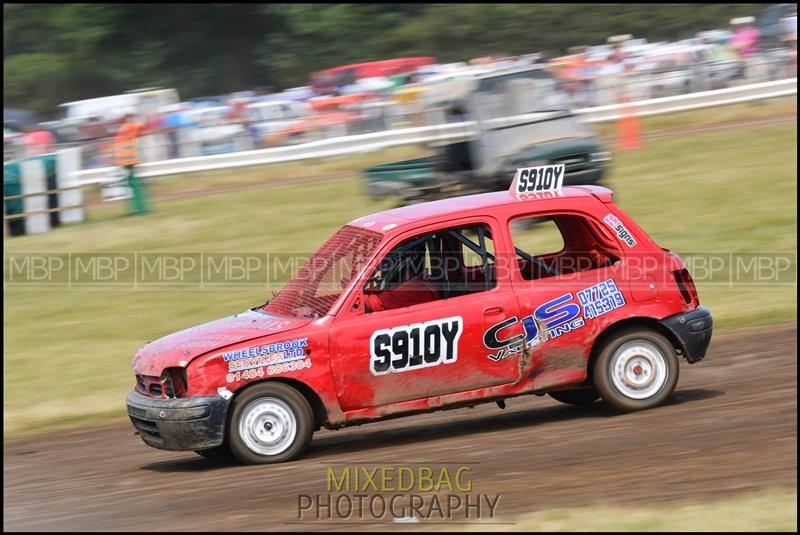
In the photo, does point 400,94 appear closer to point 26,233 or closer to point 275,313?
point 26,233

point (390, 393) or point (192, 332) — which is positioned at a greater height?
point (192, 332)

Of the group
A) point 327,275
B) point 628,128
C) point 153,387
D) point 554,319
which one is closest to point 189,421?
point 153,387

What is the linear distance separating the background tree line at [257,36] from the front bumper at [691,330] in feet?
107

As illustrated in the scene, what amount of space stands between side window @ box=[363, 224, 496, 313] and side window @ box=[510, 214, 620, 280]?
0.27 m

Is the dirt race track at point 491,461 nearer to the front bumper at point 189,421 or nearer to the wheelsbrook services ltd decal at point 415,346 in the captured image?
the front bumper at point 189,421

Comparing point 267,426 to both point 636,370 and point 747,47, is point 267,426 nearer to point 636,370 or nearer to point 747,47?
point 636,370

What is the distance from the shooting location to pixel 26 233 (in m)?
19.2

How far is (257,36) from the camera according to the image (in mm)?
44500

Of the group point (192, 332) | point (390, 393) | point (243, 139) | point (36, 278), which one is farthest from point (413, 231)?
point (243, 139)

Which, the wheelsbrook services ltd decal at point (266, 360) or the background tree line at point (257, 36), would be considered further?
the background tree line at point (257, 36)

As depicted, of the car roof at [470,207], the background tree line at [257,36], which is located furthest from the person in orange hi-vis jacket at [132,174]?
the background tree line at [257,36]

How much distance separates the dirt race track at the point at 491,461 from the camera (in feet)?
19.8

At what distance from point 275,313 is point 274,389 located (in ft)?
2.58

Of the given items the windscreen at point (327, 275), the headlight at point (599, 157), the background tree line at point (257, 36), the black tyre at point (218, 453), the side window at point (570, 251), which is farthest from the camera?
the background tree line at point (257, 36)
